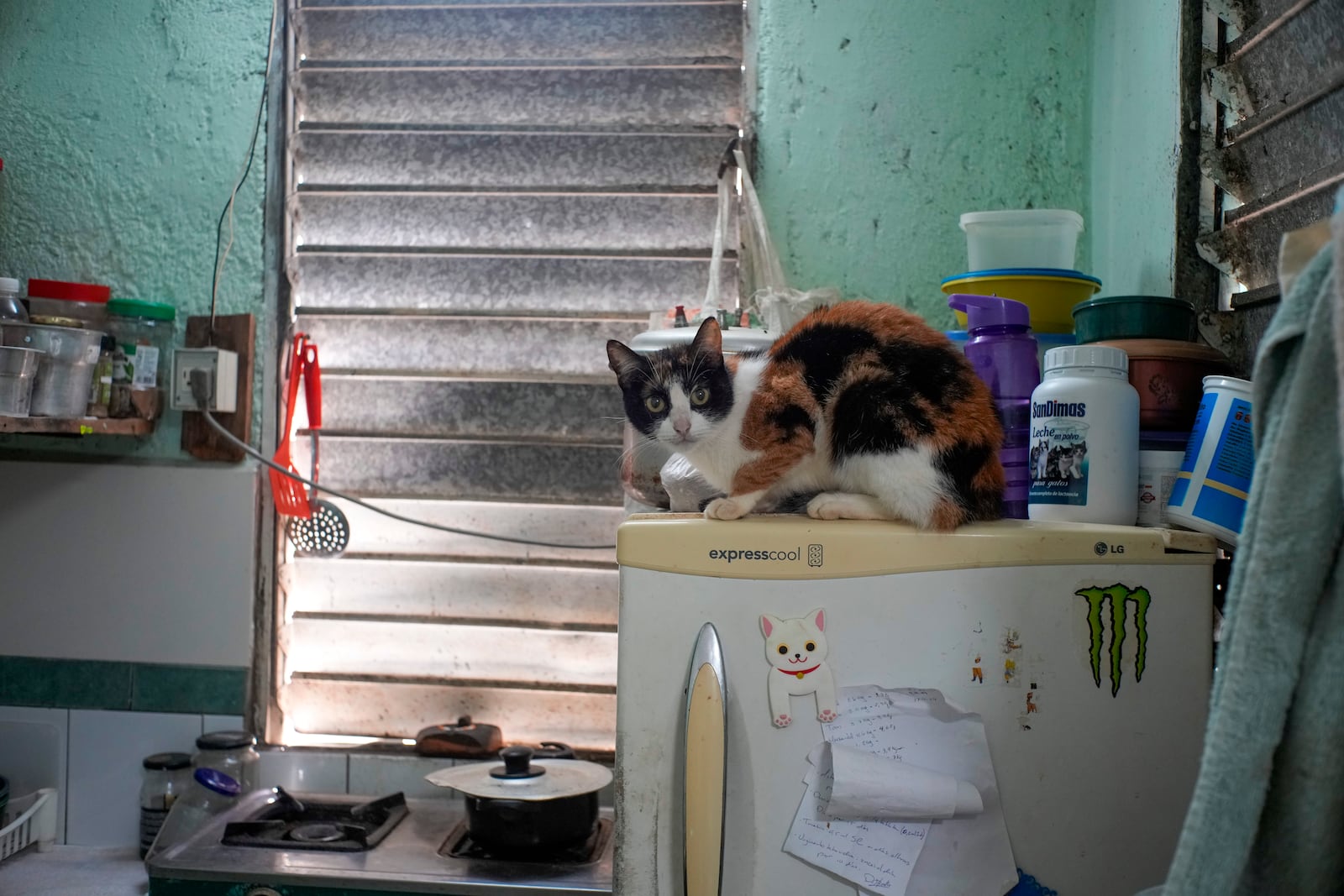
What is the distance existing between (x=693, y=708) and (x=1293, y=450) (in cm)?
56

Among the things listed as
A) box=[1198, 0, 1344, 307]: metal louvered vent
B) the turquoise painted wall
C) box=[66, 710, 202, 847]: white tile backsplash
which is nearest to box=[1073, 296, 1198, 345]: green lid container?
box=[1198, 0, 1344, 307]: metal louvered vent

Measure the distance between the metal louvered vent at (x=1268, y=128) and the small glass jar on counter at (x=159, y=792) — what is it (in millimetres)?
1956

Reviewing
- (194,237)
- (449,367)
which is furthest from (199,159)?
(449,367)

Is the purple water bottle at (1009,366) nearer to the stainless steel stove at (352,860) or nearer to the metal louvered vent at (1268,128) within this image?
the metal louvered vent at (1268,128)

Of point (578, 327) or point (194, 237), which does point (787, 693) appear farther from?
point (194, 237)

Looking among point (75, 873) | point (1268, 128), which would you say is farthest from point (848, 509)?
point (75, 873)

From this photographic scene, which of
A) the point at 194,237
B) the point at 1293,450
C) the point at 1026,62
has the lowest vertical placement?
the point at 1293,450

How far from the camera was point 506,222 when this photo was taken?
1.84m

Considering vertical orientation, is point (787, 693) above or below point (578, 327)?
below

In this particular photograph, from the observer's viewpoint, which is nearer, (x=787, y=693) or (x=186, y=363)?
(x=787, y=693)

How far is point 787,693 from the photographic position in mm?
911

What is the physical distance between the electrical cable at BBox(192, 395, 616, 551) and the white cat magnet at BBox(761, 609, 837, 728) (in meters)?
0.88

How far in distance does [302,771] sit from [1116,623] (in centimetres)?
153

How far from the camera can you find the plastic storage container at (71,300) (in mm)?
1668
